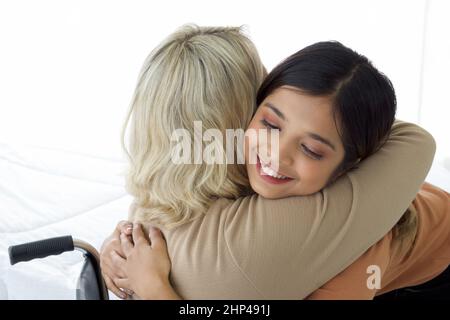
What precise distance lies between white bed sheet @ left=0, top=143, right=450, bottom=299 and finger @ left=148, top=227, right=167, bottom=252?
0.33 m

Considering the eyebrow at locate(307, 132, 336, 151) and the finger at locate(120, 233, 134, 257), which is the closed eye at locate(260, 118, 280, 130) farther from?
the finger at locate(120, 233, 134, 257)

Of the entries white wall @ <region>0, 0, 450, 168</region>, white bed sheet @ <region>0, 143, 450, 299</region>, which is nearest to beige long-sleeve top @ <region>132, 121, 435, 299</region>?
white bed sheet @ <region>0, 143, 450, 299</region>

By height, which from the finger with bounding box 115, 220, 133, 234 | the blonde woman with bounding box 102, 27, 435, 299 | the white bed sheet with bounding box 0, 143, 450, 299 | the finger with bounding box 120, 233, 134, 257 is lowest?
the white bed sheet with bounding box 0, 143, 450, 299

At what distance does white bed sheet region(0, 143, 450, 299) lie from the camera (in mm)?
1496

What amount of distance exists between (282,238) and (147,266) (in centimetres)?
27

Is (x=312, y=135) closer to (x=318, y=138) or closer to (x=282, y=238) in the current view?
(x=318, y=138)

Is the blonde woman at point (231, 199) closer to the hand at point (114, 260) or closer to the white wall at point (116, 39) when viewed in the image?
the hand at point (114, 260)

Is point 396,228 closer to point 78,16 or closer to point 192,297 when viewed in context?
point 192,297

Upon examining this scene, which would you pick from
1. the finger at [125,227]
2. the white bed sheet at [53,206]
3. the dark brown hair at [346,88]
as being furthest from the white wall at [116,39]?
the dark brown hair at [346,88]

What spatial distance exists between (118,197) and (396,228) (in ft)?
3.23

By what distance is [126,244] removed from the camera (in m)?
1.22

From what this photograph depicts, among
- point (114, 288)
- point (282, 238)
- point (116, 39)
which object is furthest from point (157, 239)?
point (116, 39)

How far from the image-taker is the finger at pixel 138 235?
3.93ft

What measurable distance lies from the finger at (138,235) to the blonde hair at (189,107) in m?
0.04
